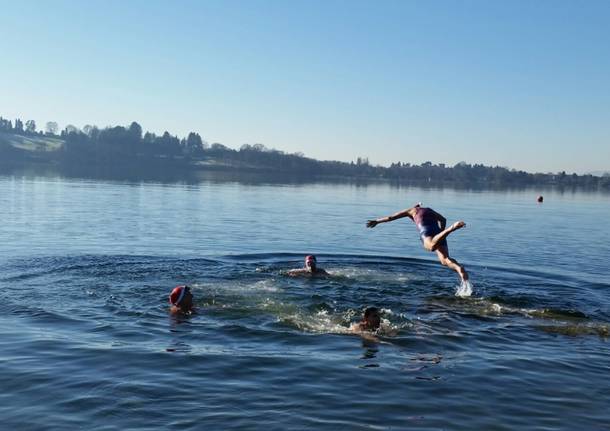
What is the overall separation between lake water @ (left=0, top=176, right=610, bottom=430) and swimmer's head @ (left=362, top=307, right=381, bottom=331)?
285mm

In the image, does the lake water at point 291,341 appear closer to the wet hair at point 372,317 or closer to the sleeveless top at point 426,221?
the wet hair at point 372,317

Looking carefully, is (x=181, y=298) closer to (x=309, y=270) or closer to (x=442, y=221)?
(x=309, y=270)

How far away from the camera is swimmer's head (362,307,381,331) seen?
512 inches

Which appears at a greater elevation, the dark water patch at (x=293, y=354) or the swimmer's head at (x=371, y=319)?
the swimmer's head at (x=371, y=319)

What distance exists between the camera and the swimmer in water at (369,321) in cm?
1302

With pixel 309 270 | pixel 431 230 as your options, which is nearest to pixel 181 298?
pixel 309 270

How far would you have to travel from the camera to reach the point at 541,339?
13.1m

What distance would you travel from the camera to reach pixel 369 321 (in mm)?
13141

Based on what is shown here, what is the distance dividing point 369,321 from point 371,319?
0.22ft

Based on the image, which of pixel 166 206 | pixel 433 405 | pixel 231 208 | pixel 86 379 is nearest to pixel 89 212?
pixel 166 206

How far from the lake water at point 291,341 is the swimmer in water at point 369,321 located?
0.96ft

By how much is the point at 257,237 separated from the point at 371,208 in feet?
84.9

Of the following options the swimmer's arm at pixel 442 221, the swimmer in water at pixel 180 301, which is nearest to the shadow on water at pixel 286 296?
the swimmer in water at pixel 180 301

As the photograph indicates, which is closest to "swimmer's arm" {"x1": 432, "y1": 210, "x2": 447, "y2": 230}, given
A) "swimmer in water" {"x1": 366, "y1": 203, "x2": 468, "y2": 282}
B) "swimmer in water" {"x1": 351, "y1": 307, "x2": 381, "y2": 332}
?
"swimmer in water" {"x1": 366, "y1": 203, "x2": 468, "y2": 282}
